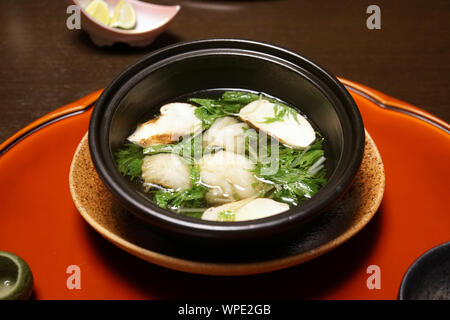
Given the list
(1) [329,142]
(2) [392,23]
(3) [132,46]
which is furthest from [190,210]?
(2) [392,23]

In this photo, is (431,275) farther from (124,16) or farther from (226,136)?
(124,16)

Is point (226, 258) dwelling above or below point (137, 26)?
below

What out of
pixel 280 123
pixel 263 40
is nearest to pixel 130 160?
pixel 280 123

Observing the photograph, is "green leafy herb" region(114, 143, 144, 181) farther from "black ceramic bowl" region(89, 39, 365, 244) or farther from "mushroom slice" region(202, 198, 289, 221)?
"mushroom slice" region(202, 198, 289, 221)

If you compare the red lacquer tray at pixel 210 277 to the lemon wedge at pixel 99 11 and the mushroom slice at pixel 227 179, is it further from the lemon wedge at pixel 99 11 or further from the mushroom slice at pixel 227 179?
the lemon wedge at pixel 99 11

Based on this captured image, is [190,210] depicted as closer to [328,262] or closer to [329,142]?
[328,262]

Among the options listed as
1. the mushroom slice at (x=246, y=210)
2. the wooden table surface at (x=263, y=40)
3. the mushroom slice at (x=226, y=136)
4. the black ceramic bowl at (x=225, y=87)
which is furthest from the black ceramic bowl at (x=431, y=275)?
the wooden table surface at (x=263, y=40)

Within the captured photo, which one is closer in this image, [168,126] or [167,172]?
[167,172]
